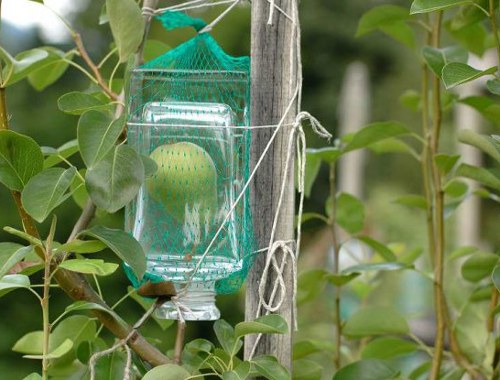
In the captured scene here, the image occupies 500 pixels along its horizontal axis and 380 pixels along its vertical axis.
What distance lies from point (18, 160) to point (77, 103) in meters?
0.09

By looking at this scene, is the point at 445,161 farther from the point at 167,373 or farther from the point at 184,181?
the point at 167,373

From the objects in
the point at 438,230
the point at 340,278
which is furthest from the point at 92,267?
the point at 438,230

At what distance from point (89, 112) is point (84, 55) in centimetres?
23

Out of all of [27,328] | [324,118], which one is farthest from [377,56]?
[27,328]

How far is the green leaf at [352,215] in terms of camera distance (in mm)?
1284

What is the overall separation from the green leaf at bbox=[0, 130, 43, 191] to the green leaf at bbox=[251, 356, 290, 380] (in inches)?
11.0

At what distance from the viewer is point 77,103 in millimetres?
835

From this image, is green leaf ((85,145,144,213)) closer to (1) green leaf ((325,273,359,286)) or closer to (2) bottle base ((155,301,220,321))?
(2) bottle base ((155,301,220,321))

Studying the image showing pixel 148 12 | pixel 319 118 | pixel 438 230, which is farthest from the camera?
pixel 319 118

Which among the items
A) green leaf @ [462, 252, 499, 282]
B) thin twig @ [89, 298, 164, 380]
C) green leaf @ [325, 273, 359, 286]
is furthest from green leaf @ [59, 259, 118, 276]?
green leaf @ [462, 252, 499, 282]

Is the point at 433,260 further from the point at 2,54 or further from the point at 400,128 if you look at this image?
the point at 2,54

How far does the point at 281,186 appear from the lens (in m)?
0.89

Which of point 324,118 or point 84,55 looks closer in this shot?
point 84,55

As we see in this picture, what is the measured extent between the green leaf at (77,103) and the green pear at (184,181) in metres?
0.08
